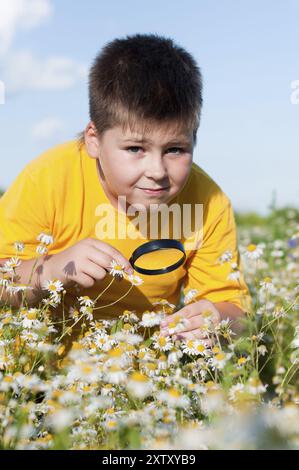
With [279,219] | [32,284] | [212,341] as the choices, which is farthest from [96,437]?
[279,219]

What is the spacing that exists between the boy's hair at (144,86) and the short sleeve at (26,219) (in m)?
0.39

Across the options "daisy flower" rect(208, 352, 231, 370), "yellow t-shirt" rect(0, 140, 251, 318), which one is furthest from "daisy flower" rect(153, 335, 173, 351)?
"yellow t-shirt" rect(0, 140, 251, 318)

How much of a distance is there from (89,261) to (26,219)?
639mm

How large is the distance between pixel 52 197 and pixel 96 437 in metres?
1.31

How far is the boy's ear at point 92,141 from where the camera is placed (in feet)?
9.84

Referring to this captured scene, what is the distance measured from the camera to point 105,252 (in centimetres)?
253

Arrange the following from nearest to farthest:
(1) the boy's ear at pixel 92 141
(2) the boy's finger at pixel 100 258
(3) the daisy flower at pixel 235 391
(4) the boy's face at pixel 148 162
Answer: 1. (3) the daisy flower at pixel 235 391
2. (2) the boy's finger at pixel 100 258
3. (4) the boy's face at pixel 148 162
4. (1) the boy's ear at pixel 92 141

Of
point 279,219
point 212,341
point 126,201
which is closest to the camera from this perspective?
point 212,341

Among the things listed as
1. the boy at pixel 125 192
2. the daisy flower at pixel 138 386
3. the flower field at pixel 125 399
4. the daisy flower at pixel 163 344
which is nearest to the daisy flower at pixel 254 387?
the flower field at pixel 125 399

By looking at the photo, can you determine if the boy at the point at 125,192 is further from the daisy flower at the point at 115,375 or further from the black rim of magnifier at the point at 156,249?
the daisy flower at the point at 115,375

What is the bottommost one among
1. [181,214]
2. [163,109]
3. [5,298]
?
[5,298]

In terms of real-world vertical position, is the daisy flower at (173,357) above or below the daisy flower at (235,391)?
above

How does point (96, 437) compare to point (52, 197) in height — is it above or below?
below
